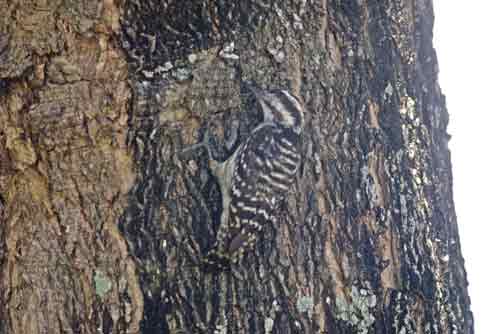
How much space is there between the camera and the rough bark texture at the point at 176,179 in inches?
101

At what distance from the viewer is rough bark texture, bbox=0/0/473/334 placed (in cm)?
256

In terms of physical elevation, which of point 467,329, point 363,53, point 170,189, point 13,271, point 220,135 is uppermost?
point 363,53

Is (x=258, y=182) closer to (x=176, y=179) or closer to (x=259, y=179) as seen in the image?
(x=259, y=179)

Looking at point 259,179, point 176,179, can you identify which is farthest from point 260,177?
point 176,179

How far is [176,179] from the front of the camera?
2.62 m

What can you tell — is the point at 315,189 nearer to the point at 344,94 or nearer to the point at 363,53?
the point at 344,94

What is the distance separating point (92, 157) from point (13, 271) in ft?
1.59

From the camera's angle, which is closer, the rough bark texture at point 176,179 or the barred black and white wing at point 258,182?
the rough bark texture at point 176,179

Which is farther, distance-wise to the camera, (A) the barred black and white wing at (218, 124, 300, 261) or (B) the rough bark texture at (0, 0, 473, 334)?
(A) the barred black and white wing at (218, 124, 300, 261)

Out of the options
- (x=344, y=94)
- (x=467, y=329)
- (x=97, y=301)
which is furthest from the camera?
(x=467, y=329)

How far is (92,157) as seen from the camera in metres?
2.59

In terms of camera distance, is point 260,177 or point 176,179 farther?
point 260,177

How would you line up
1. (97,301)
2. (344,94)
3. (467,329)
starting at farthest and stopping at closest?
(467,329) < (344,94) < (97,301)

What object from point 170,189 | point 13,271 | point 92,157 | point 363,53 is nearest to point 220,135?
point 170,189
